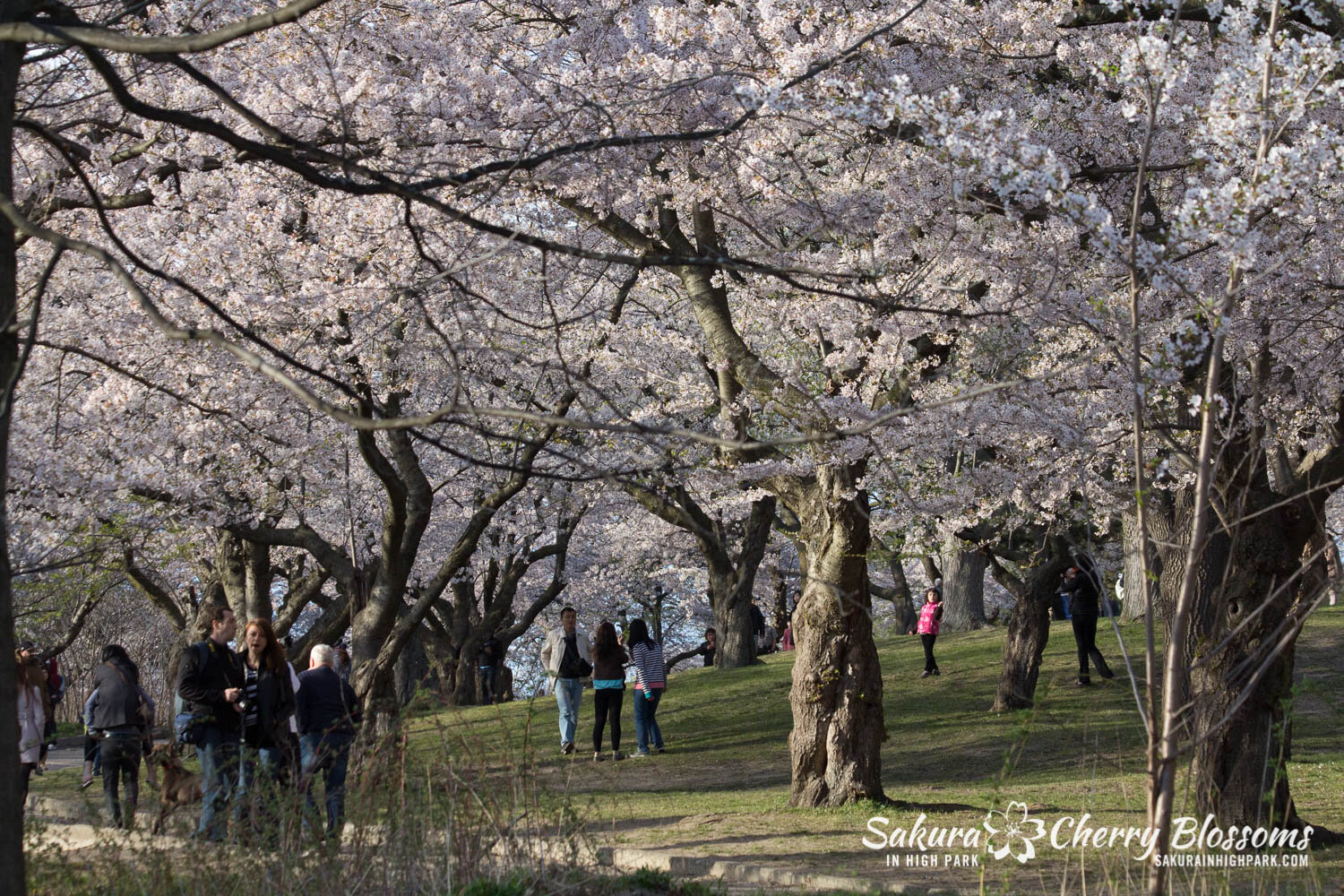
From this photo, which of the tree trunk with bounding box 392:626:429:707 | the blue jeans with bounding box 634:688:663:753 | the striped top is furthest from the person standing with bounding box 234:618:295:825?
the tree trunk with bounding box 392:626:429:707

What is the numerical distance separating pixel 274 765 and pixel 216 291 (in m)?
6.12

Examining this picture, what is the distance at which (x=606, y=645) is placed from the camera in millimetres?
13539

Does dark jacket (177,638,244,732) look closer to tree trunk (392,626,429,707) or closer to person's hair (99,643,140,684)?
person's hair (99,643,140,684)

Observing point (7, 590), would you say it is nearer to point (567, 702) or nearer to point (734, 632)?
point (567, 702)

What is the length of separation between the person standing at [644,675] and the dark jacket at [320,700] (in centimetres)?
560

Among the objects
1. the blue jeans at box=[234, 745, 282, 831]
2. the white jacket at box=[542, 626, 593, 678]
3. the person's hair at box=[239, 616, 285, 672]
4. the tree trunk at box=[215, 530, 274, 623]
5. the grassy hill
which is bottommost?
the grassy hill

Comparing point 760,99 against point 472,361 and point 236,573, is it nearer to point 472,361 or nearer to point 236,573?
point 472,361

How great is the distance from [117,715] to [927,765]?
8062 mm

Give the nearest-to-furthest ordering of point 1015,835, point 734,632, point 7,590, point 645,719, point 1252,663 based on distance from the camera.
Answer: point 7,590 → point 1015,835 → point 1252,663 → point 645,719 → point 734,632

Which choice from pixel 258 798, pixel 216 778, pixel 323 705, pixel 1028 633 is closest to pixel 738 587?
pixel 1028 633

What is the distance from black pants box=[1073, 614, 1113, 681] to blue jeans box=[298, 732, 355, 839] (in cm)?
1019

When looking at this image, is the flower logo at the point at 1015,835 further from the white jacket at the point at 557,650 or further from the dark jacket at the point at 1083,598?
the dark jacket at the point at 1083,598

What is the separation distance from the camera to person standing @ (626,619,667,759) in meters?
13.9

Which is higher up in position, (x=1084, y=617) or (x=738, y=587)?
(x=738, y=587)
